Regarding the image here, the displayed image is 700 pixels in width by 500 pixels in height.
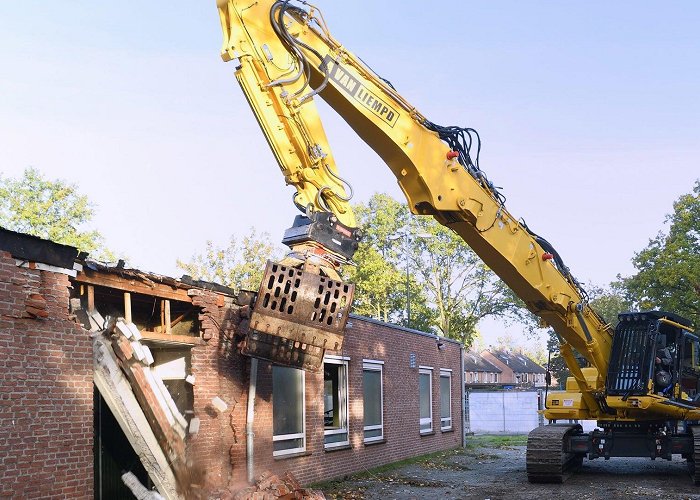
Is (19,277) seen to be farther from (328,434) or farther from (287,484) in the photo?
(328,434)

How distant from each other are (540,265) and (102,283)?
24.7 feet

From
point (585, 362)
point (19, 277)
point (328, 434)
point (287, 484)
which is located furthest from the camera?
point (585, 362)

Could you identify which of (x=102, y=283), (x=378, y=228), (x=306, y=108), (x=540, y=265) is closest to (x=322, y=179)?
(x=306, y=108)

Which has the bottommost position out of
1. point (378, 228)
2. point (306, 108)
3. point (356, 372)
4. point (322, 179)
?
point (356, 372)

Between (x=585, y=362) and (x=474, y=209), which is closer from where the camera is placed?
(x=474, y=209)

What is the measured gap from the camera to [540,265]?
45.5 feet

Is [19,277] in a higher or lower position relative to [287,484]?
higher

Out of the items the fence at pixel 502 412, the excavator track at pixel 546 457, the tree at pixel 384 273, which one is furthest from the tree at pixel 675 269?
the excavator track at pixel 546 457

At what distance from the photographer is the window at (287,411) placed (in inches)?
532

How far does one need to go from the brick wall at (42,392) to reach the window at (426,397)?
13.2m

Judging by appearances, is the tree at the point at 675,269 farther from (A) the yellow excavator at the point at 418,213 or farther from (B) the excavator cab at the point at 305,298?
(B) the excavator cab at the point at 305,298

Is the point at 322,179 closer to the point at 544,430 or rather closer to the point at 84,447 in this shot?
the point at 84,447

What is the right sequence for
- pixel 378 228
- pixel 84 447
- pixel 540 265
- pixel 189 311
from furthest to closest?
pixel 378 228, pixel 540 265, pixel 189 311, pixel 84 447

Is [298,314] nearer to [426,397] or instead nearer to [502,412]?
[426,397]
